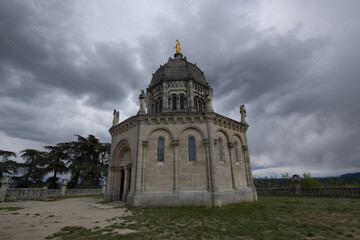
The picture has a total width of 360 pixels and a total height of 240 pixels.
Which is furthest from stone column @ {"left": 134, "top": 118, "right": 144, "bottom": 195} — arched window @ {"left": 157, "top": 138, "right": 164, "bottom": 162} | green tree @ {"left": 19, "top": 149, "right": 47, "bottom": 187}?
green tree @ {"left": 19, "top": 149, "right": 47, "bottom": 187}

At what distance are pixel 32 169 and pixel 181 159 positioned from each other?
98.5ft

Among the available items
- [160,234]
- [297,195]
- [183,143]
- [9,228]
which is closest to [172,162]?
[183,143]

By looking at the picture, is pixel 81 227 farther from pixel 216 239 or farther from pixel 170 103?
pixel 170 103

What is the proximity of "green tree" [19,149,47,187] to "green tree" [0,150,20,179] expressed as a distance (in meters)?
0.92

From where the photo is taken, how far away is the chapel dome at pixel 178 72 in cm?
2487

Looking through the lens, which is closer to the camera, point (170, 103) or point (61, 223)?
point (61, 223)

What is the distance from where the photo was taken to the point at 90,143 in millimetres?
35031

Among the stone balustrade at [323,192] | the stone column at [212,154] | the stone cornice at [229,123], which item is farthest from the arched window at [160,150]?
the stone balustrade at [323,192]

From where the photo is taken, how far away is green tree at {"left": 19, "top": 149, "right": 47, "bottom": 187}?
2949cm

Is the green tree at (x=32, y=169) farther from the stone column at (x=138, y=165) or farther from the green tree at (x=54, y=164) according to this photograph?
the stone column at (x=138, y=165)

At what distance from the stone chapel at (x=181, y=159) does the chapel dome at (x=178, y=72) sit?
938cm

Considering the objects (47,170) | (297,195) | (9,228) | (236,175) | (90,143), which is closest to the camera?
(9,228)

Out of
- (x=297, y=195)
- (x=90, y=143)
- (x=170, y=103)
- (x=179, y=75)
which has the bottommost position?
(x=297, y=195)

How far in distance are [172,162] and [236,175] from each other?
673 cm
